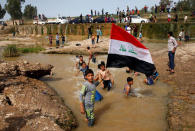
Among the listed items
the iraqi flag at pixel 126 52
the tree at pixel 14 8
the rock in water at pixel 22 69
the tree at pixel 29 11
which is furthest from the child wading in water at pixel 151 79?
the tree at pixel 29 11

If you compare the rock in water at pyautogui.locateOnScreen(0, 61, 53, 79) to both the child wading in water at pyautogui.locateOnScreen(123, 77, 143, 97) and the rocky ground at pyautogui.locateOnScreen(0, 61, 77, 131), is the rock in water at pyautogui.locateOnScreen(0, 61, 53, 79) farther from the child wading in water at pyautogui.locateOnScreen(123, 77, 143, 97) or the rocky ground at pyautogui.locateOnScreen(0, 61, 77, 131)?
the child wading in water at pyautogui.locateOnScreen(123, 77, 143, 97)

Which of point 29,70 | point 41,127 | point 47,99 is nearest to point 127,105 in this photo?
point 47,99

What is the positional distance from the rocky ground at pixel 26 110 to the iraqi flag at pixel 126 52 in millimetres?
1955

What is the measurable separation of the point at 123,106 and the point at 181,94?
222cm

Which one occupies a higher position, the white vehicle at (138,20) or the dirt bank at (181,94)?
the white vehicle at (138,20)

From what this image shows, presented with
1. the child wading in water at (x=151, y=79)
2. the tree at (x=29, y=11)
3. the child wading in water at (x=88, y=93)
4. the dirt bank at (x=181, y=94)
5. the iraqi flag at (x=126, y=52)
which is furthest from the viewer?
the tree at (x=29, y=11)

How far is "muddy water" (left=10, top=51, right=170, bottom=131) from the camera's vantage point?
4750 mm

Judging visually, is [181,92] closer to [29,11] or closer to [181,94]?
[181,94]

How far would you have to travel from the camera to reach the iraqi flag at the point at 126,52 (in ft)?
16.7

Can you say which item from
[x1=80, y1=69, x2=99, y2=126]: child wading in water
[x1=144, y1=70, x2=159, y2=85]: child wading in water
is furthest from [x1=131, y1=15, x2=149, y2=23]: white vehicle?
[x1=80, y1=69, x2=99, y2=126]: child wading in water

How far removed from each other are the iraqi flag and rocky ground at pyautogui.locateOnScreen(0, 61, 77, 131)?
6.41 ft

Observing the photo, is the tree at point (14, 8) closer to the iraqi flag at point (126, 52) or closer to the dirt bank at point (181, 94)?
the dirt bank at point (181, 94)

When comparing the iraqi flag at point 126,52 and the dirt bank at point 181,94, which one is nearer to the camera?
the dirt bank at point 181,94

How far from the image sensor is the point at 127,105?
236 inches
